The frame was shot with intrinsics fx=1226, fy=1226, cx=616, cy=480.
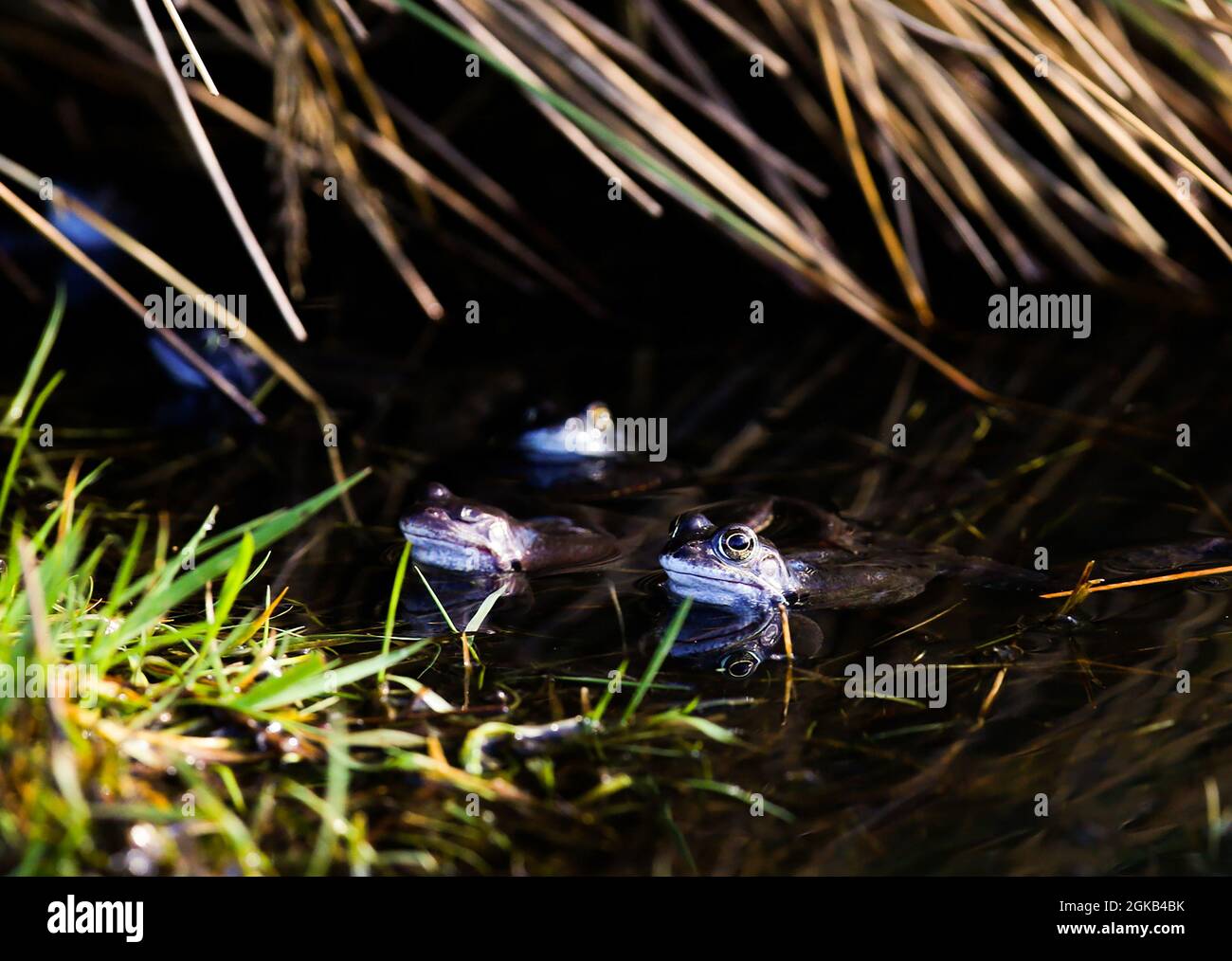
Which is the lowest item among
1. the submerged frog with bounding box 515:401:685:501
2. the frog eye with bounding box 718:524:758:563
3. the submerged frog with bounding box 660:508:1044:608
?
the submerged frog with bounding box 660:508:1044:608

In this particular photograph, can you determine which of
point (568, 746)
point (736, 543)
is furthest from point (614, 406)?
point (568, 746)

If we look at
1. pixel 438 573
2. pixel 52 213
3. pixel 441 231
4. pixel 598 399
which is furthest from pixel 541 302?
pixel 438 573

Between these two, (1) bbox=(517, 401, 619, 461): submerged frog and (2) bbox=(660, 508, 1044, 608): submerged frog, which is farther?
(1) bbox=(517, 401, 619, 461): submerged frog

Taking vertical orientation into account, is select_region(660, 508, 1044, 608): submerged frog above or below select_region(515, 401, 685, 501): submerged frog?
below

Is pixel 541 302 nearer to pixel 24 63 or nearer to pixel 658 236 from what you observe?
pixel 658 236

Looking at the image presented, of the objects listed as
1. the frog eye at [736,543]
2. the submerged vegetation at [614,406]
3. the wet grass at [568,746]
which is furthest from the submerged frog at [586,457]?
the wet grass at [568,746]

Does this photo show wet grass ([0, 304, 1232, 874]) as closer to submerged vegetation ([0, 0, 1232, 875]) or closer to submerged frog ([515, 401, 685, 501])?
submerged vegetation ([0, 0, 1232, 875])

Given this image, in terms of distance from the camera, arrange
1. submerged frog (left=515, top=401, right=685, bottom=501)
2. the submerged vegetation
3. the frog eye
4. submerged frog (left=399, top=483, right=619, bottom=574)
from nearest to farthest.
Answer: the submerged vegetation < the frog eye < submerged frog (left=399, top=483, right=619, bottom=574) < submerged frog (left=515, top=401, right=685, bottom=501)

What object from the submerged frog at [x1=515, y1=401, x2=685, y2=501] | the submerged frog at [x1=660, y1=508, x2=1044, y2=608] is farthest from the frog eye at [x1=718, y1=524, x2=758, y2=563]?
the submerged frog at [x1=515, y1=401, x2=685, y2=501]
